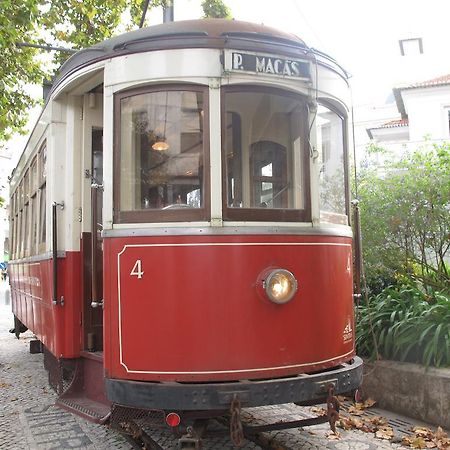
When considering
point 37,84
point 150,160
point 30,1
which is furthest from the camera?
point 37,84

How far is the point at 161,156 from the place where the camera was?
135 inches

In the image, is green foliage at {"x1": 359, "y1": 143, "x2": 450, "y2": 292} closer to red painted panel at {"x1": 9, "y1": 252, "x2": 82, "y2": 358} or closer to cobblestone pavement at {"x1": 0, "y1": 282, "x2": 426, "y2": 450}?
cobblestone pavement at {"x1": 0, "y1": 282, "x2": 426, "y2": 450}

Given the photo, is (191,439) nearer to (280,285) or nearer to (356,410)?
(280,285)

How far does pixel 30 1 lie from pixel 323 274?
728 cm

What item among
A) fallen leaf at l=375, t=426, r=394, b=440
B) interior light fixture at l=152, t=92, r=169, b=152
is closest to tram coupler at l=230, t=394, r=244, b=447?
interior light fixture at l=152, t=92, r=169, b=152

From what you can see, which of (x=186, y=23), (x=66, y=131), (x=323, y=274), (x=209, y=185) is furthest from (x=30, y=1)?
(x=323, y=274)

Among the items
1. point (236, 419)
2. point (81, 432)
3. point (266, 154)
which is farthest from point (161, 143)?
point (81, 432)

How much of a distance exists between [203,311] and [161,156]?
1032 mm

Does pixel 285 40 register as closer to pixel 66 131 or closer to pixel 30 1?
pixel 66 131

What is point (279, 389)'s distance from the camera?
3.19 m

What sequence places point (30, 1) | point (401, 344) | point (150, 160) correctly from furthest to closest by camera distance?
point (30, 1) → point (401, 344) → point (150, 160)

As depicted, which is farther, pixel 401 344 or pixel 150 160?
pixel 401 344

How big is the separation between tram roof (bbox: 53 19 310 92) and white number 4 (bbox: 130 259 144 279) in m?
1.37

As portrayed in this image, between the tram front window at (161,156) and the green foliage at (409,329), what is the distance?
2169 millimetres
